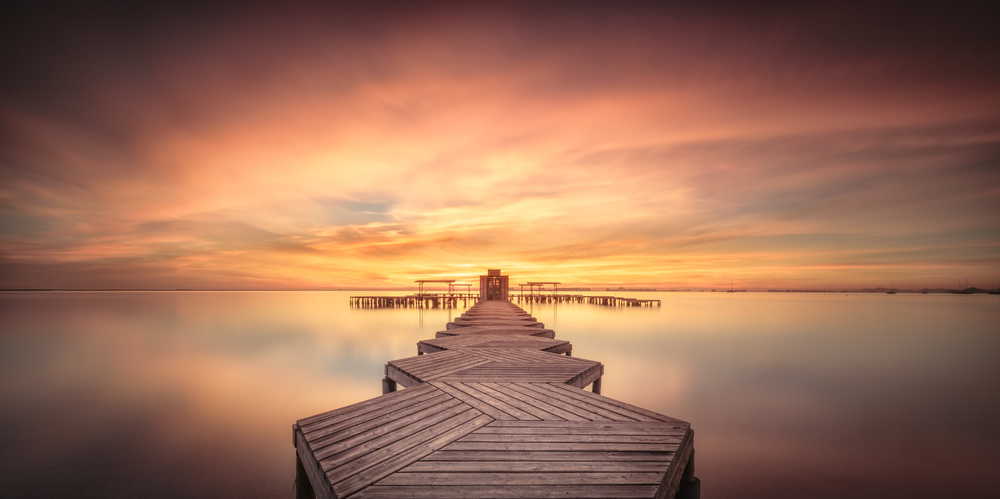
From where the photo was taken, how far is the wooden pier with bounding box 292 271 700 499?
2.96 m

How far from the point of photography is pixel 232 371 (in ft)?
51.8

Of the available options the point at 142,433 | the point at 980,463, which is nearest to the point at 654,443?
the point at 980,463

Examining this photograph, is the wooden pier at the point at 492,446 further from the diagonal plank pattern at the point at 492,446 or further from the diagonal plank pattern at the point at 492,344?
the diagonal plank pattern at the point at 492,344

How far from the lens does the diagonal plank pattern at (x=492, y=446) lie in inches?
116

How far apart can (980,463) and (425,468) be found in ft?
38.9

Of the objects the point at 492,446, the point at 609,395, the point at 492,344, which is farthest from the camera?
the point at 609,395

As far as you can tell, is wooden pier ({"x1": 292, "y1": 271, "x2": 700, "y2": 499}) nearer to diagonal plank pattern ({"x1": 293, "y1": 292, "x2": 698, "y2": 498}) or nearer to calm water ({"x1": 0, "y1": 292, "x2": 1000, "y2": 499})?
diagonal plank pattern ({"x1": 293, "y1": 292, "x2": 698, "y2": 498})

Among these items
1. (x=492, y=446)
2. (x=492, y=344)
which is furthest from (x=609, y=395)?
Result: (x=492, y=446)

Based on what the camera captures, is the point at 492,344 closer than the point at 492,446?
No

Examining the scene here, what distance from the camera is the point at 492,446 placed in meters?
3.55

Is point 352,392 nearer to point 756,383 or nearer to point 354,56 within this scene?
point 354,56

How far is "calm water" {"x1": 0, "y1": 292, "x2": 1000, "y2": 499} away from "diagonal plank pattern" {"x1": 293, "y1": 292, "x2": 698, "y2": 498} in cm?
392

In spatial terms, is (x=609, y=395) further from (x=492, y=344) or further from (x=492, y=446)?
(x=492, y=446)

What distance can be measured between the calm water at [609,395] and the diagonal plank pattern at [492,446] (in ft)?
12.9
